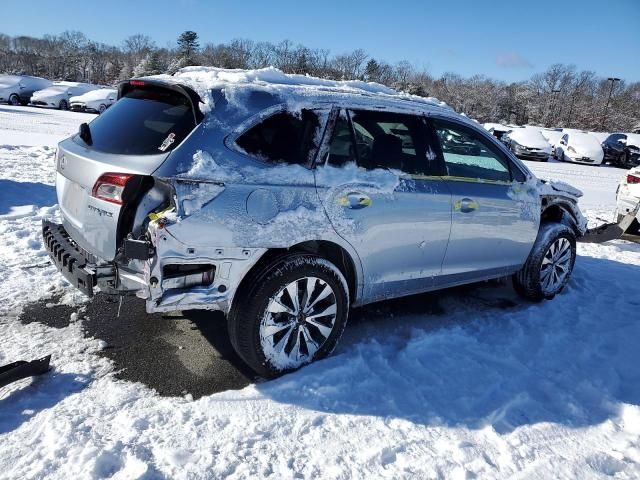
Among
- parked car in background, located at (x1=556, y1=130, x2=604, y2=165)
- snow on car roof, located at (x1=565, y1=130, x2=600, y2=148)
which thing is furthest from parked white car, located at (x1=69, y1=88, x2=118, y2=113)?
snow on car roof, located at (x1=565, y1=130, x2=600, y2=148)

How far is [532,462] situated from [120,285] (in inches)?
99.6

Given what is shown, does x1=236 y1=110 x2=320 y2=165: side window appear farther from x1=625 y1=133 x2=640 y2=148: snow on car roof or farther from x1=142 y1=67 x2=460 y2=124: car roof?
x1=625 y1=133 x2=640 y2=148: snow on car roof

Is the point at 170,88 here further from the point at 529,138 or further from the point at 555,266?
the point at 529,138

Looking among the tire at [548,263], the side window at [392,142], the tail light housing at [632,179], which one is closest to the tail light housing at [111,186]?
the side window at [392,142]

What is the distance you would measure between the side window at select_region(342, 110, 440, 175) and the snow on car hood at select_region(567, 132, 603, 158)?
2238cm

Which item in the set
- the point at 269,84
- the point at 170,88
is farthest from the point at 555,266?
the point at 170,88

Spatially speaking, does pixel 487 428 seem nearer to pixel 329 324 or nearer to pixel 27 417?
pixel 329 324

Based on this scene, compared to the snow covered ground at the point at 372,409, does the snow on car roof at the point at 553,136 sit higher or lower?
higher

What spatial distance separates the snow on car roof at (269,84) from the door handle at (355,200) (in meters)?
0.72

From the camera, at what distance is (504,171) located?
4.61 metres

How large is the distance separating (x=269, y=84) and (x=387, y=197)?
113cm

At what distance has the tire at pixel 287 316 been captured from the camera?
3143 mm

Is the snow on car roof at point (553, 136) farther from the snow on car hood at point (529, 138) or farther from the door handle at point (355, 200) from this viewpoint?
the door handle at point (355, 200)

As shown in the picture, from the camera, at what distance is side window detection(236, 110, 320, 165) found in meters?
3.16
